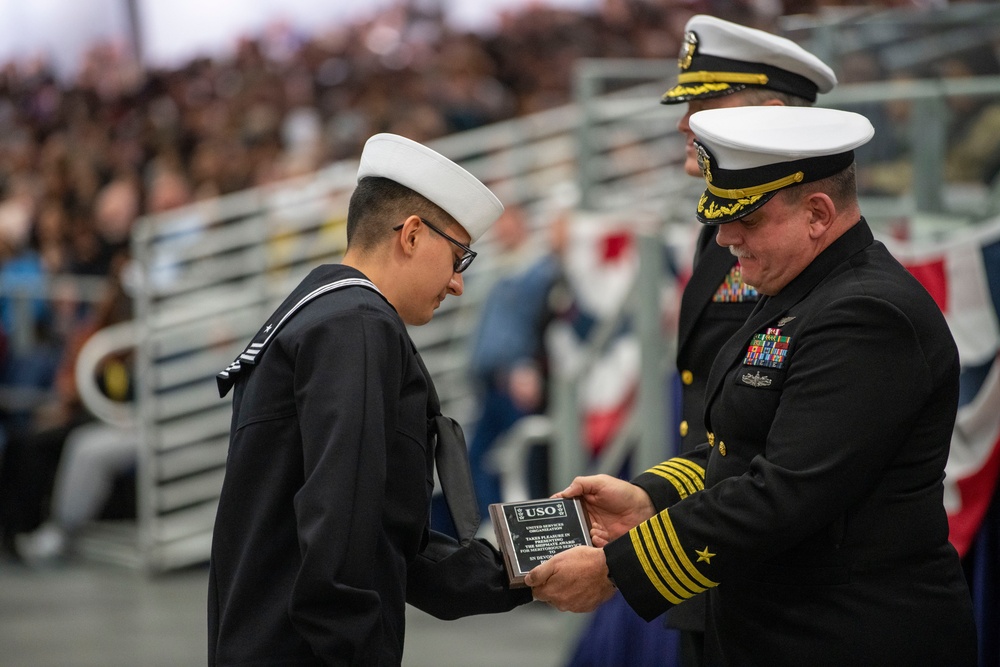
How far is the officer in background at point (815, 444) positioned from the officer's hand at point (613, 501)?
1.10ft

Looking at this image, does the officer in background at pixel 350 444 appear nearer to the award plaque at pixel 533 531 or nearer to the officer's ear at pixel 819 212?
the award plaque at pixel 533 531

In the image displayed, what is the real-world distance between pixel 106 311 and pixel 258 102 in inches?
174

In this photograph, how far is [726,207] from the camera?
7.63 ft

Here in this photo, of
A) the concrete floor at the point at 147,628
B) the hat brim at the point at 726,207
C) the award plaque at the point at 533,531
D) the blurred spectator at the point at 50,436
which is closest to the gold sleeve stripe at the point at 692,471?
the award plaque at the point at 533,531

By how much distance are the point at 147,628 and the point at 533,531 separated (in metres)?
4.07

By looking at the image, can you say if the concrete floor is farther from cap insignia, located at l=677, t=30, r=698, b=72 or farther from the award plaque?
cap insignia, located at l=677, t=30, r=698, b=72

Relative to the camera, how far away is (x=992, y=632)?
3.30 meters

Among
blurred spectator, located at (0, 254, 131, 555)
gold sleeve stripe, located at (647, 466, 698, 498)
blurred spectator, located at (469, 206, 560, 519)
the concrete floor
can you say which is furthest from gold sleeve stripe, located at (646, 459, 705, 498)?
blurred spectator, located at (0, 254, 131, 555)

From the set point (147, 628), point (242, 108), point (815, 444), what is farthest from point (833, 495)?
point (242, 108)

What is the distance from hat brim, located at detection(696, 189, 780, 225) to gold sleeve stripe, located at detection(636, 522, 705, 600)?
1.89ft

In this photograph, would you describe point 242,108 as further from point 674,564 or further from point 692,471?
point 674,564

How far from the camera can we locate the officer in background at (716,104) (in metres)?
2.82

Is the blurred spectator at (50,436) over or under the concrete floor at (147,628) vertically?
over

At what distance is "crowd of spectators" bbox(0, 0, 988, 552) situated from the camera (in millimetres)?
9219
